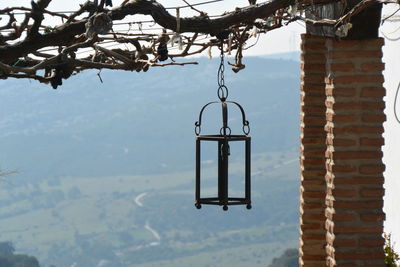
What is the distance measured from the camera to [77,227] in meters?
105

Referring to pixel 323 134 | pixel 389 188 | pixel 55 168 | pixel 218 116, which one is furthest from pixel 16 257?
pixel 55 168

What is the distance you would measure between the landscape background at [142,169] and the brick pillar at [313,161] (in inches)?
3244

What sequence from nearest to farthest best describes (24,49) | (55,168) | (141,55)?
(24,49) < (141,55) < (55,168)

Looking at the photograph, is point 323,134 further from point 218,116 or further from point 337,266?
point 218,116

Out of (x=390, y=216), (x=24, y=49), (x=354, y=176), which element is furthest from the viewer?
(x=390, y=216)

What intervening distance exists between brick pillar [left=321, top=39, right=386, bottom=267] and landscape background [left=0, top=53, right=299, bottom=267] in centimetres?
8335

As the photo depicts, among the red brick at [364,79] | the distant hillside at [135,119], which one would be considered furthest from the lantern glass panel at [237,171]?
the red brick at [364,79]

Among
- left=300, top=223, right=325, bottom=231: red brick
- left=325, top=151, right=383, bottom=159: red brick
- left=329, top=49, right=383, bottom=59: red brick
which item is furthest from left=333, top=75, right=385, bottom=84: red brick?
left=300, top=223, right=325, bottom=231: red brick

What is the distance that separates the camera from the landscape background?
329 ft

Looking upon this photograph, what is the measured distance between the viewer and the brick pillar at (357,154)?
7.00m

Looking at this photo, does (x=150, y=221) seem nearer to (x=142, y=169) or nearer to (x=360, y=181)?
(x=142, y=169)

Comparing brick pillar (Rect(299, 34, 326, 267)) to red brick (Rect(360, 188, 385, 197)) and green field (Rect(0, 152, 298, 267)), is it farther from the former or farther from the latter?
green field (Rect(0, 152, 298, 267))

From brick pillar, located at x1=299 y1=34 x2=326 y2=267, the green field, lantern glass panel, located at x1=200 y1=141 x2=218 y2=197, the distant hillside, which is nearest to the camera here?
brick pillar, located at x1=299 y1=34 x2=326 y2=267

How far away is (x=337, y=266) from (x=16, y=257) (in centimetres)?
2278
